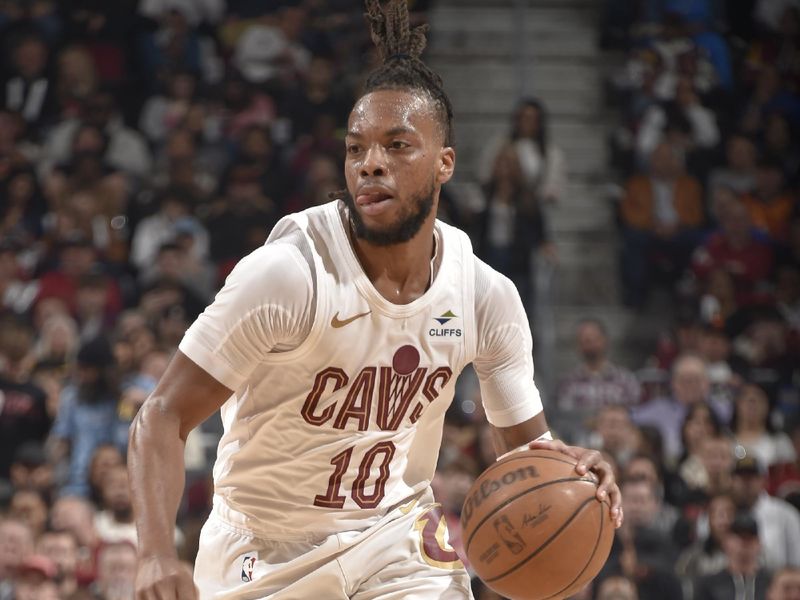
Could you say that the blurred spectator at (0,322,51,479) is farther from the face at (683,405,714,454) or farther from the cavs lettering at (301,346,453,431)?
the cavs lettering at (301,346,453,431)

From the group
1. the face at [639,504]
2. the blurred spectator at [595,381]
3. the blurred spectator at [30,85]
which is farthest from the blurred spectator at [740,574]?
the blurred spectator at [30,85]

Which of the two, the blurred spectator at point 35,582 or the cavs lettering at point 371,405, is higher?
the cavs lettering at point 371,405

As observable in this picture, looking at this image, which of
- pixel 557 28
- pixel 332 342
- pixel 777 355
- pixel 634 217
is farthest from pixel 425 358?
pixel 557 28

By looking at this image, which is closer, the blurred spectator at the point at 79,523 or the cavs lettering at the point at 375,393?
the cavs lettering at the point at 375,393

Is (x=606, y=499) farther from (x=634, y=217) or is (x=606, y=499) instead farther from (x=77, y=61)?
(x=77, y=61)

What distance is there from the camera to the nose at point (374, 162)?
309 centimetres

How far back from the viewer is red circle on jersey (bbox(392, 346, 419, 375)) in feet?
10.5

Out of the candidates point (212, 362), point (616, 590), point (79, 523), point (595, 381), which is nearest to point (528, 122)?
point (595, 381)

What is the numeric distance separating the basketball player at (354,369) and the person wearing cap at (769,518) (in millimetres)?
3776

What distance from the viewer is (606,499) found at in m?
3.21

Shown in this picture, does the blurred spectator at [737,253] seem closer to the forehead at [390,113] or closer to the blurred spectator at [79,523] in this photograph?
the blurred spectator at [79,523]

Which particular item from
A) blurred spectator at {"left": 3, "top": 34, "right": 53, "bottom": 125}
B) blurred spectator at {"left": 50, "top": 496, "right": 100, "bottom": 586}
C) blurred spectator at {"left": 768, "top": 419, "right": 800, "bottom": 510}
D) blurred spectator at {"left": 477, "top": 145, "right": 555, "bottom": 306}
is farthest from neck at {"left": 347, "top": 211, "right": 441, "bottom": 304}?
blurred spectator at {"left": 3, "top": 34, "right": 53, "bottom": 125}

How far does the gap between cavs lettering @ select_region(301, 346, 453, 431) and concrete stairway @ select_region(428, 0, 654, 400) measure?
18.2 feet

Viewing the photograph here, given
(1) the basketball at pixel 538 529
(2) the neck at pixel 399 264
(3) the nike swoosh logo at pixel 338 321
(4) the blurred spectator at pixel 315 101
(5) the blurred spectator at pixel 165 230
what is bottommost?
(5) the blurred spectator at pixel 165 230
